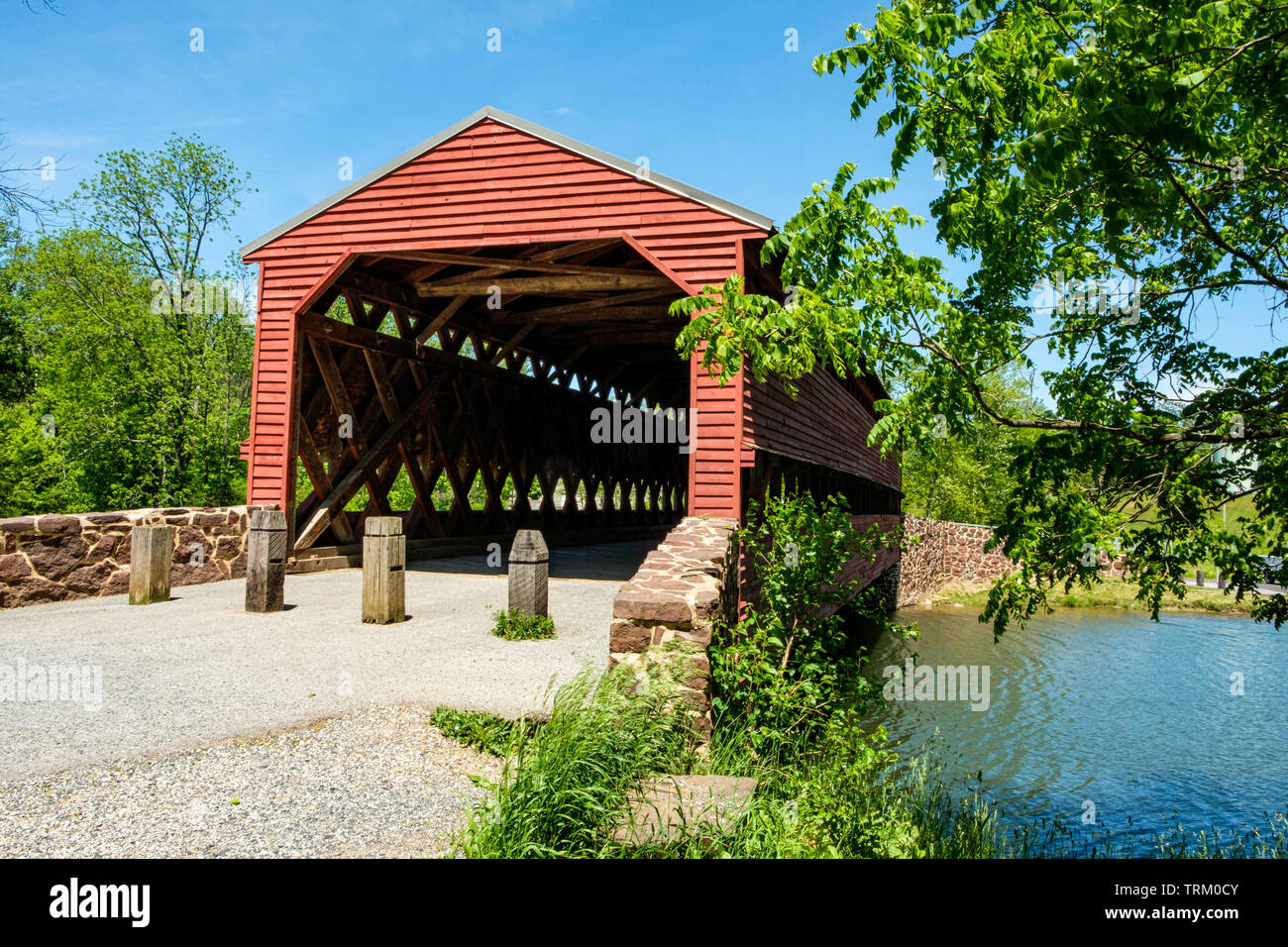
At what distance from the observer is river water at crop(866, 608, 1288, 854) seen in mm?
7648

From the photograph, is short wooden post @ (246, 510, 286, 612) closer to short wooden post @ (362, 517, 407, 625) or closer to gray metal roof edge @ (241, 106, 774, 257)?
short wooden post @ (362, 517, 407, 625)

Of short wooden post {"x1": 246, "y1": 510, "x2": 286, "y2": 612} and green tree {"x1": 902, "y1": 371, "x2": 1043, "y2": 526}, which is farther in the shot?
green tree {"x1": 902, "y1": 371, "x2": 1043, "y2": 526}

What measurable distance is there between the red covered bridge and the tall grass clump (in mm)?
3737

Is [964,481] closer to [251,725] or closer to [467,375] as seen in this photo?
[467,375]

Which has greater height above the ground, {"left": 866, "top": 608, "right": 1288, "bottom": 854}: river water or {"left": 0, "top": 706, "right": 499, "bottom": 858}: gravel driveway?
{"left": 0, "top": 706, "right": 499, "bottom": 858}: gravel driveway

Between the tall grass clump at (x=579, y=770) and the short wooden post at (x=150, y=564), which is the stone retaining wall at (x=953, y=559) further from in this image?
the tall grass clump at (x=579, y=770)

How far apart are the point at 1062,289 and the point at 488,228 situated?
21.1ft

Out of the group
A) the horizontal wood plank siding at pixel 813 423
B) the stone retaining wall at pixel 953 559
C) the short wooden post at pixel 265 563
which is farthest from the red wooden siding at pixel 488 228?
the stone retaining wall at pixel 953 559

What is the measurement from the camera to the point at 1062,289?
6.29 m

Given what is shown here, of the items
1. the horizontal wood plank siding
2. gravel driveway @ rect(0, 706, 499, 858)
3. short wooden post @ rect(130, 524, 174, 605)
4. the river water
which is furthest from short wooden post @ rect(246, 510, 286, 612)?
the river water

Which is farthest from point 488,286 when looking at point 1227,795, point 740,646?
point 1227,795

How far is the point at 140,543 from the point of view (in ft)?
26.7
